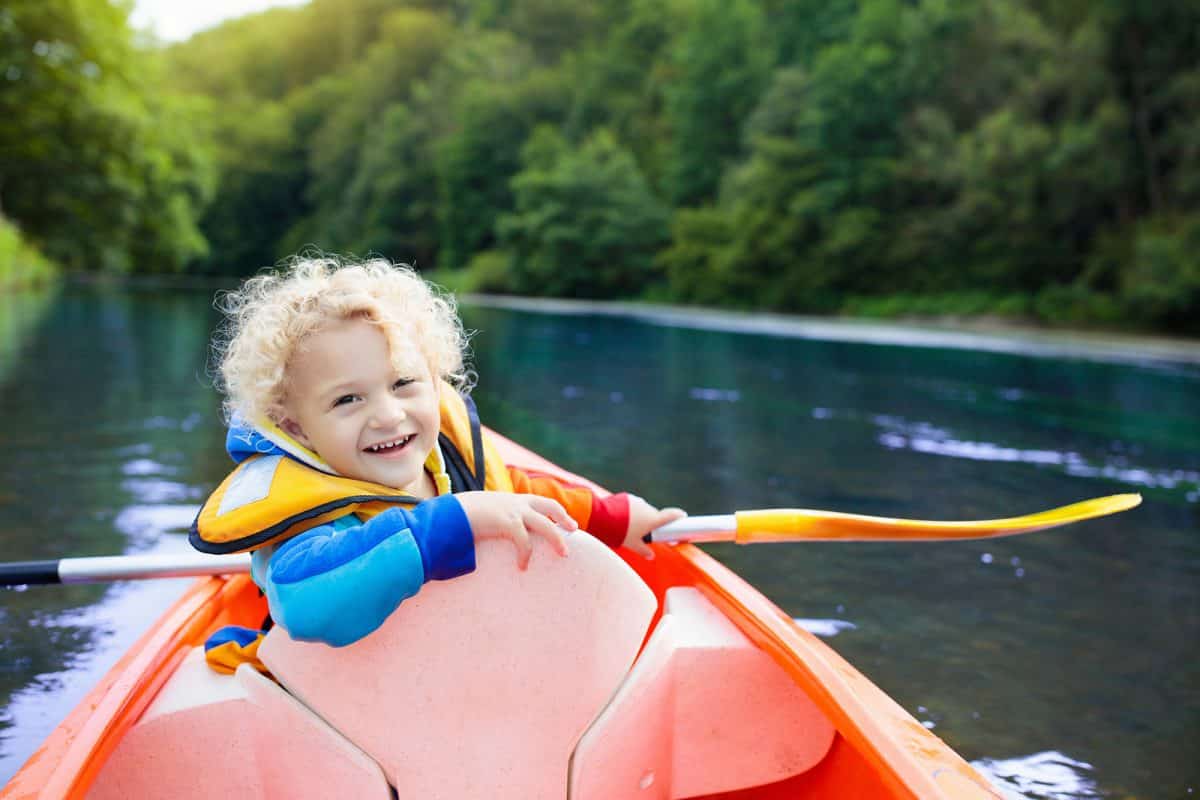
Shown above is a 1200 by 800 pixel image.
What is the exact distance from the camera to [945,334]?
19109 mm

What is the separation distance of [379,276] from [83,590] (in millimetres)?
2685

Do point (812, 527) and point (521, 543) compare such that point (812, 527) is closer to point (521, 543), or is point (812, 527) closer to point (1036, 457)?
point (521, 543)

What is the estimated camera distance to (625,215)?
103 feet

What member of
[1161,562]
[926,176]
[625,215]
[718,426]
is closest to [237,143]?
[625,215]

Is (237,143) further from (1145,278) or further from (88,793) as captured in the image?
(88,793)

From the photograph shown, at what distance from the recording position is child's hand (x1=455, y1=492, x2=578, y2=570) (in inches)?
54.9

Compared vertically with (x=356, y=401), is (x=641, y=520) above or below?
below

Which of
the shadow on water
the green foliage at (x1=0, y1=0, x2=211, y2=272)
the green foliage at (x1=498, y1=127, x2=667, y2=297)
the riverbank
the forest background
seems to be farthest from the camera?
the green foliage at (x1=498, y1=127, x2=667, y2=297)

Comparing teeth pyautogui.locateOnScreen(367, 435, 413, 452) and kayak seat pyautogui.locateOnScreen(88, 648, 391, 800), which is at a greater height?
teeth pyautogui.locateOnScreen(367, 435, 413, 452)

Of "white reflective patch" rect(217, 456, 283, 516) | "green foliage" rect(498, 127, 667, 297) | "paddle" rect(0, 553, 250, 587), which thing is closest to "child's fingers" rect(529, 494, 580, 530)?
"white reflective patch" rect(217, 456, 283, 516)

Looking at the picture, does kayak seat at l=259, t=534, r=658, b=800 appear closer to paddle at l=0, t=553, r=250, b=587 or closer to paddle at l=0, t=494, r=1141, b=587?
paddle at l=0, t=494, r=1141, b=587

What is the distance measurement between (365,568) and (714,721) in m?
0.75

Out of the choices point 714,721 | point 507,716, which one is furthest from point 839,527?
point 507,716

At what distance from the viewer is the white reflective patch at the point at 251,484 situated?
1.50 m
